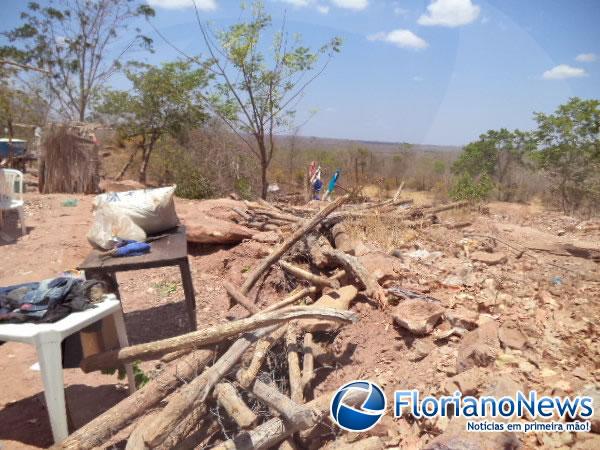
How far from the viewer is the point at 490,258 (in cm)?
385

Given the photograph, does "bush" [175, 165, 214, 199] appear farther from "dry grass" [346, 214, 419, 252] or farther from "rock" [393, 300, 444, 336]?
"rock" [393, 300, 444, 336]

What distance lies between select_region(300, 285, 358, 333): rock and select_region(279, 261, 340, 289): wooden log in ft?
0.62

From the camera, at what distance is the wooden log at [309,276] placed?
11.5 feet

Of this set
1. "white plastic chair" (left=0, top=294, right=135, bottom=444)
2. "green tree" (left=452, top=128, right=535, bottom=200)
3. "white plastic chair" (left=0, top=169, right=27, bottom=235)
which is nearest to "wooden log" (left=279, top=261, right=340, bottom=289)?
"white plastic chair" (left=0, top=294, right=135, bottom=444)

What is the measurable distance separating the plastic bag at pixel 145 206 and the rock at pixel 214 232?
105cm

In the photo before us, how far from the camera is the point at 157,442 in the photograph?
179 centimetres

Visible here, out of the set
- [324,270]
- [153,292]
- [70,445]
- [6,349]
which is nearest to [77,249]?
[153,292]

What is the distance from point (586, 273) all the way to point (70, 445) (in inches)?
152

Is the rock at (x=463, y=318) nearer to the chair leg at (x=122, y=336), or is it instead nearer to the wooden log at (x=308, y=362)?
the wooden log at (x=308, y=362)

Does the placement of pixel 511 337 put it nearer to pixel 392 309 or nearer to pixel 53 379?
pixel 392 309

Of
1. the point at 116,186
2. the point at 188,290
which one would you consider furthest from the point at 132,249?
the point at 116,186

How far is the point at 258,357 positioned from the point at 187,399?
47cm

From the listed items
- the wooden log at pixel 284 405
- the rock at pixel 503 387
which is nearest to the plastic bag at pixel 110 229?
the wooden log at pixel 284 405

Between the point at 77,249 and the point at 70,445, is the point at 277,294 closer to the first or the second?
the point at 70,445
